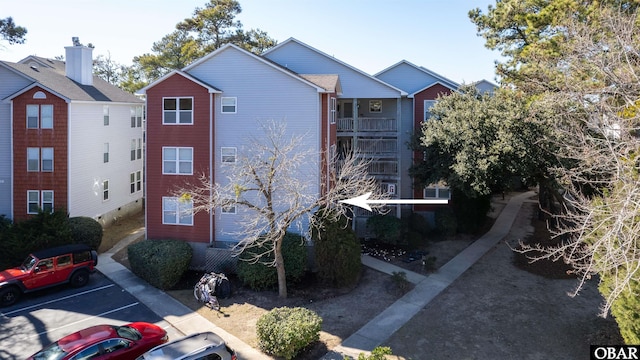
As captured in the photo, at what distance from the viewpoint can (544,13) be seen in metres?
20.6

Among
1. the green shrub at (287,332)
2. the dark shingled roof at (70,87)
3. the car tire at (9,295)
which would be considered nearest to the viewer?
the green shrub at (287,332)

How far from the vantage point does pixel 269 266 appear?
67.2ft

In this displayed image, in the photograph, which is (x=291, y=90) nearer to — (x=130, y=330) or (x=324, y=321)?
(x=324, y=321)

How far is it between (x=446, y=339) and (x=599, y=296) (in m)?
7.73

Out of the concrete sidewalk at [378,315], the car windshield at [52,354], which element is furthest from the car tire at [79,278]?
the car windshield at [52,354]

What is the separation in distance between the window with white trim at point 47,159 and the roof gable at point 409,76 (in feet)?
66.5

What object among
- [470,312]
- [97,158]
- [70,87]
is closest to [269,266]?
[470,312]

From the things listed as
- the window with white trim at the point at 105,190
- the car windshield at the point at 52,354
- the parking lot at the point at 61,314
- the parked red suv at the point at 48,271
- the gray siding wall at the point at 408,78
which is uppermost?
the gray siding wall at the point at 408,78

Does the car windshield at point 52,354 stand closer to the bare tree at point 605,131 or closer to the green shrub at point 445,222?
the bare tree at point 605,131

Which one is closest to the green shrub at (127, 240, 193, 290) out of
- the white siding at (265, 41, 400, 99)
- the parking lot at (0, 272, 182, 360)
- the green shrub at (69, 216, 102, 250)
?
the parking lot at (0, 272, 182, 360)

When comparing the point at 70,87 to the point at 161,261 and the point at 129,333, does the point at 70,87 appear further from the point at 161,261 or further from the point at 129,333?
the point at 129,333

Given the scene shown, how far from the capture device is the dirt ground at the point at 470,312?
1514 cm

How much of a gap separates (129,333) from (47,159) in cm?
1564

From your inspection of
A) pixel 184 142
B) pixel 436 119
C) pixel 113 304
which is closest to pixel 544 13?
pixel 436 119
